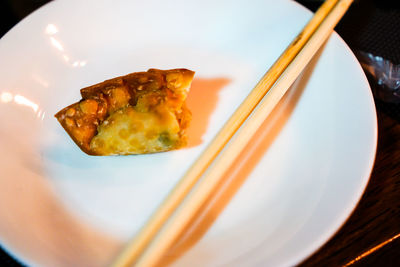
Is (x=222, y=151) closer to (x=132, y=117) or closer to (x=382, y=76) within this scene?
(x=132, y=117)

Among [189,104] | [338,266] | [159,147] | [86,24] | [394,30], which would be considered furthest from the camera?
[394,30]

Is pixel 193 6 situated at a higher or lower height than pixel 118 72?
higher

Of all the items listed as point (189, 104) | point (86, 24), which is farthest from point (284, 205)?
point (86, 24)

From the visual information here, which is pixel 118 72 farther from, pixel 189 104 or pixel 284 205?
pixel 284 205

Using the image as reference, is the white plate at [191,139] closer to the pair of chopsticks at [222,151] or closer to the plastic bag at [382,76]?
the pair of chopsticks at [222,151]

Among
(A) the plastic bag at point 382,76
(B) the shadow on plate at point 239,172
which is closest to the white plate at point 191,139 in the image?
(B) the shadow on plate at point 239,172

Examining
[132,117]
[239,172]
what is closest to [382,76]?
[239,172]
